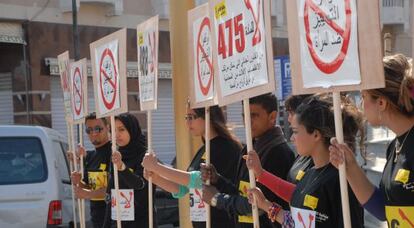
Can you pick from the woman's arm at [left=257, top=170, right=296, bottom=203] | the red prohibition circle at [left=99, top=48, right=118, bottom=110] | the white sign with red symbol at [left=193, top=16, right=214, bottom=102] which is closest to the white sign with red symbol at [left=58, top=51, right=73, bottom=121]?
the red prohibition circle at [left=99, top=48, right=118, bottom=110]

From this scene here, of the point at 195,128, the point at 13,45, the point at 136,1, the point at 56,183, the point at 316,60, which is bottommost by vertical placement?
the point at 56,183

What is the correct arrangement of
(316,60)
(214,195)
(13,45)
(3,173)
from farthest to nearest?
(13,45)
(3,173)
(214,195)
(316,60)

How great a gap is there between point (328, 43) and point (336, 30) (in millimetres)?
73

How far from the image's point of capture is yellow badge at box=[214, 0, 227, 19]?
3.78 meters

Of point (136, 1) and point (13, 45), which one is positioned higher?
point (136, 1)

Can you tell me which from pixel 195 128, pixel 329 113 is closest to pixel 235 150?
pixel 195 128

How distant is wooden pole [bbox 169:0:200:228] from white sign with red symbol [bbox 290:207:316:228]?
2.40 meters

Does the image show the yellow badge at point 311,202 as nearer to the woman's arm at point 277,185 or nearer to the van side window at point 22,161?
the woman's arm at point 277,185

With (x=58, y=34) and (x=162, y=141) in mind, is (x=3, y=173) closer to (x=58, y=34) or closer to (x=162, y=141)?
(x=58, y=34)

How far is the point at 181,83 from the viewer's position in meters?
5.54

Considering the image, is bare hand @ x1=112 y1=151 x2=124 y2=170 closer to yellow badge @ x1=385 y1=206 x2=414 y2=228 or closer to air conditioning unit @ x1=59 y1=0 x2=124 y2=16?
yellow badge @ x1=385 y1=206 x2=414 y2=228

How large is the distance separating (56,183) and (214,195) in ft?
9.41

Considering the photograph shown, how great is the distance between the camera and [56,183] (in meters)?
6.40

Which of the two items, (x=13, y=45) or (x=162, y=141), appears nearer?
(x=13, y=45)
